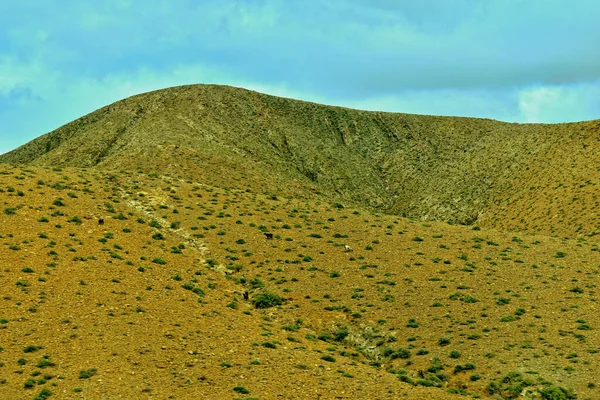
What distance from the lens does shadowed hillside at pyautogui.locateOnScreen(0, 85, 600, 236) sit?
3356 inches

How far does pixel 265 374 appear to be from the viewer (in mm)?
26781

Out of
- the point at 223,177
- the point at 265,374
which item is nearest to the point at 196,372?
the point at 265,374

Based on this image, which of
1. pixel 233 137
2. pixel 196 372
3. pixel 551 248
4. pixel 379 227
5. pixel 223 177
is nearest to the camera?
pixel 196 372

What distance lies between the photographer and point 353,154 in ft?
400

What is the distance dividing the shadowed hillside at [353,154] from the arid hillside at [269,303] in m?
24.7

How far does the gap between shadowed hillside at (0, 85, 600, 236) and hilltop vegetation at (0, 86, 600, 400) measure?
3.03ft

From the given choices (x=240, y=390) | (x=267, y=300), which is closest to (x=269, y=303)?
(x=267, y=300)

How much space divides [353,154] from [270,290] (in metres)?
82.5

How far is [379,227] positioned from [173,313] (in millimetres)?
30637

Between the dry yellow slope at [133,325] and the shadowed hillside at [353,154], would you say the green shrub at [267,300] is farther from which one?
the shadowed hillside at [353,154]

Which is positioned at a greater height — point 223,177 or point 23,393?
point 223,177

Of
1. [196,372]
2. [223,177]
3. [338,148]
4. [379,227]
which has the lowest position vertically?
[196,372]

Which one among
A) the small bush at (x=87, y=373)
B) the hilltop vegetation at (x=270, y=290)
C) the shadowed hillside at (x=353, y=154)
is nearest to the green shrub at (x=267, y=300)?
the hilltop vegetation at (x=270, y=290)

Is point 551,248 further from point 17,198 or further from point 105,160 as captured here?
point 105,160
